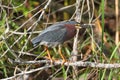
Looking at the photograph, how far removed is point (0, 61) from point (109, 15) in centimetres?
256

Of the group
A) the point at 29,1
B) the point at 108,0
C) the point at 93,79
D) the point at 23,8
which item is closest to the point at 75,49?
the point at 93,79

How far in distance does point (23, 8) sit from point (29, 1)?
392 millimetres

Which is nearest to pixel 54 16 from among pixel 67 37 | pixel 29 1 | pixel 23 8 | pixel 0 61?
pixel 29 1

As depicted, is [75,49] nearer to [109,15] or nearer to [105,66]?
[105,66]

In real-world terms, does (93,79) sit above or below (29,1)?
below

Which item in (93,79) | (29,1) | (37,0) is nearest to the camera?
(93,79)

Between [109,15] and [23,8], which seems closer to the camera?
[23,8]

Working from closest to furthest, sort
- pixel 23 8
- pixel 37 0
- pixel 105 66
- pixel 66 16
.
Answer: pixel 105 66
pixel 23 8
pixel 37 0
pixel 66 16

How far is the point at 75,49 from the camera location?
3029mm

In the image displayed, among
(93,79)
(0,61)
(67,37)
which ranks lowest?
(93,79)

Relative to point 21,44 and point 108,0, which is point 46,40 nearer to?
point 21,44

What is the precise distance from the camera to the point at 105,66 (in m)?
2.43

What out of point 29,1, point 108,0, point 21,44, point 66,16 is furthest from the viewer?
point 108,0

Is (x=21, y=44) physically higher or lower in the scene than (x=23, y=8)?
lower
